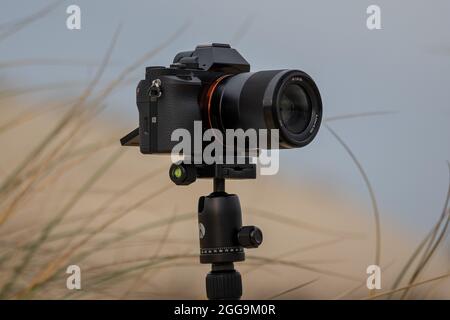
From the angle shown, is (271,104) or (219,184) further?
(219,184)

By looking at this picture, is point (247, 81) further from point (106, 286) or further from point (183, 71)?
point (106, 286)

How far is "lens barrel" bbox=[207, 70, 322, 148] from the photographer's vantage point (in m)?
1.39

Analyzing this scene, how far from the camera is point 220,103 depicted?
1.46 metres

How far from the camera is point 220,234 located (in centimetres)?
147

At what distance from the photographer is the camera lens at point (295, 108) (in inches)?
56.4

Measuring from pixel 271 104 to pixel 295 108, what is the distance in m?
0.09

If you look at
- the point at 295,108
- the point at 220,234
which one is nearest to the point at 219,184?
the point at 220,234

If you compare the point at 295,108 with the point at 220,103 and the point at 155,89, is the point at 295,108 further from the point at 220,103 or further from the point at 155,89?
the point at 155,89

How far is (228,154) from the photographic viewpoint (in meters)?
1.50

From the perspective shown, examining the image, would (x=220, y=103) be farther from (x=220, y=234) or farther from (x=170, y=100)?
(x=220, y=234)

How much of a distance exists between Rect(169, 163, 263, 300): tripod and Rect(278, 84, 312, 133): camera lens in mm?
145

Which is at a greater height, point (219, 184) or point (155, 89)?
point (155, 89)

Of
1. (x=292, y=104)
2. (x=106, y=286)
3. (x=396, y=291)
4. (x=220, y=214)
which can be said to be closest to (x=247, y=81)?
(x=292, y=104)

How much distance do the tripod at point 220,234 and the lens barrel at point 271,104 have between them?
9 cm
